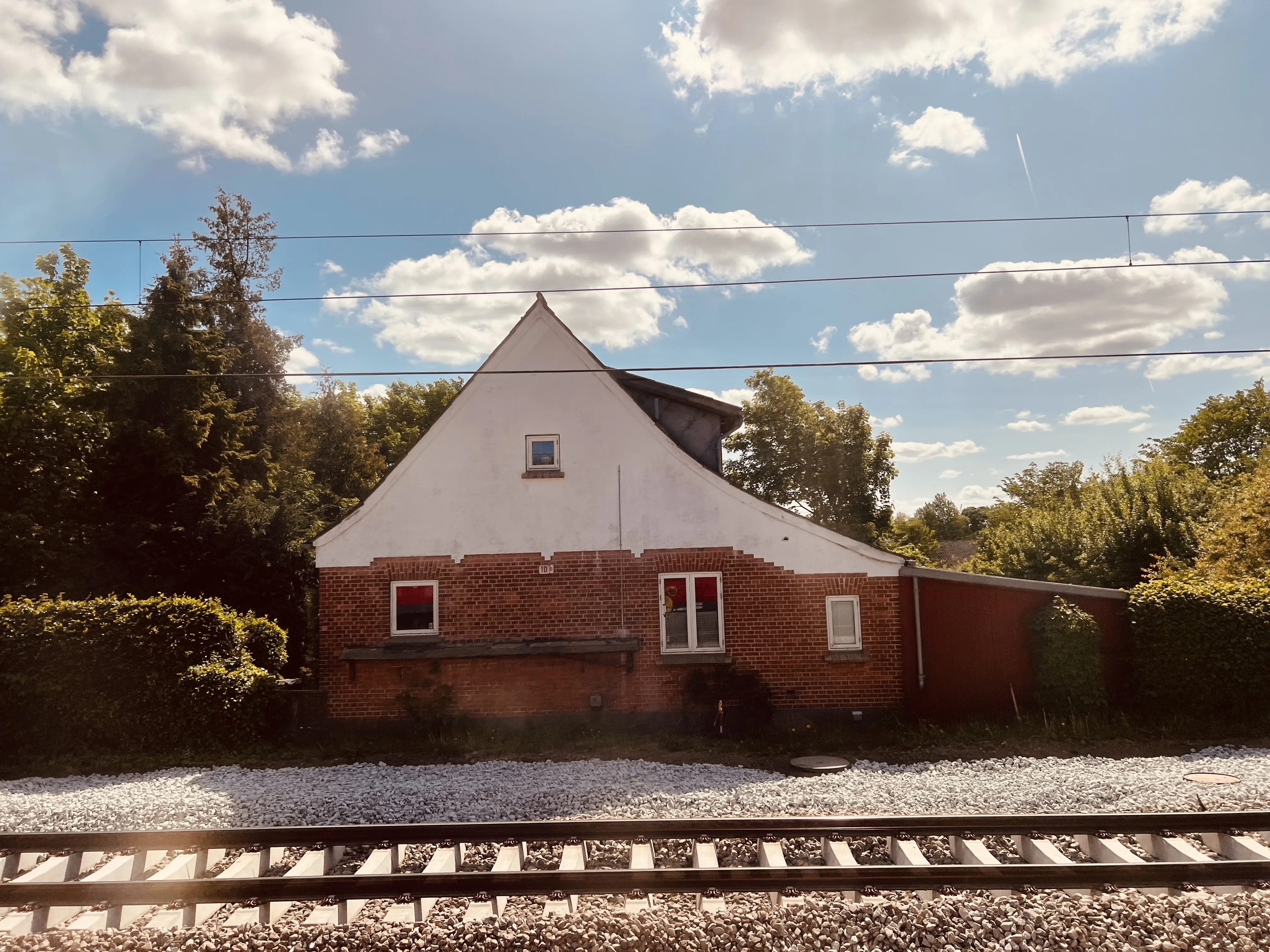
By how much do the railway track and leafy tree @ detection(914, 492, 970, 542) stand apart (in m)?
87.6

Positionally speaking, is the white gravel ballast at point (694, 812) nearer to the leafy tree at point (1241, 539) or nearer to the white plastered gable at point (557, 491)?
the white plastered gable at point (557, 491)

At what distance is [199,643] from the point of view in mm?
12789

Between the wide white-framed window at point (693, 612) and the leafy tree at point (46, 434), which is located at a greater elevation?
the leafy tree at point (46, 434)

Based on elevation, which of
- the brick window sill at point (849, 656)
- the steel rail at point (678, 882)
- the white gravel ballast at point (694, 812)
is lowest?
the white gravel ballast at point (694, 812)

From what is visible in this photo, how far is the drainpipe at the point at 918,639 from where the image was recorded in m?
13.7

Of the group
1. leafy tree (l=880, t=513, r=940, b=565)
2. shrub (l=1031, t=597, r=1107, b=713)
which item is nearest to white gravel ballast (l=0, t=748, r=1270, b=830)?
shrub (l=1031, t=597, r=1107, b=713)

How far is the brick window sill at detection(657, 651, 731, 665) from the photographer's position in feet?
45.1

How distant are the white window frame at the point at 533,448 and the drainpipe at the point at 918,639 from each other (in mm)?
6567

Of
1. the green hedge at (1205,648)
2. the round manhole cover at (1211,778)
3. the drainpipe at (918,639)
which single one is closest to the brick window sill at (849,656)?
the drainpipe at (918,639)

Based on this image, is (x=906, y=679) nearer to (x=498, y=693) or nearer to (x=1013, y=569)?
(x=498, y=693)

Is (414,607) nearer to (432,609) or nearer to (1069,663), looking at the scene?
(432,609)

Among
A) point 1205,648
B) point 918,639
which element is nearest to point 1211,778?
point 1205,648

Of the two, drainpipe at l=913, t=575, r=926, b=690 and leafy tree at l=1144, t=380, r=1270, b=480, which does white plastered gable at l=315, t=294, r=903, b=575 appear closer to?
drainpipe at l=913, t=575, r=926, b=690

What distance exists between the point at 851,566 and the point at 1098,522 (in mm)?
17079
